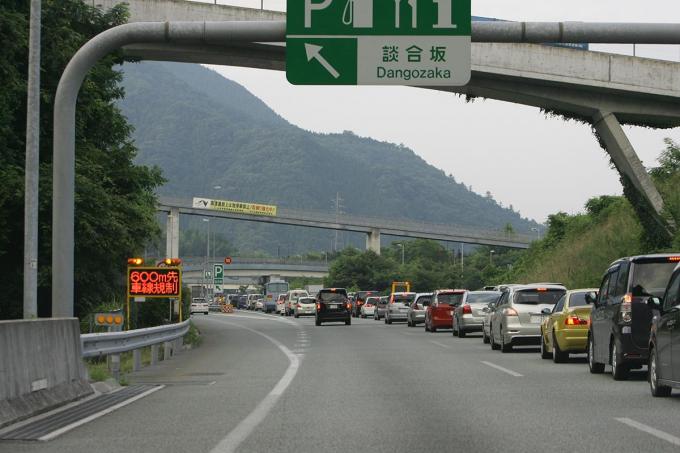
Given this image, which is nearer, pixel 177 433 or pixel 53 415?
pixel 177 433

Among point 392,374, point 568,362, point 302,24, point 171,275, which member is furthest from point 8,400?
point 171,275

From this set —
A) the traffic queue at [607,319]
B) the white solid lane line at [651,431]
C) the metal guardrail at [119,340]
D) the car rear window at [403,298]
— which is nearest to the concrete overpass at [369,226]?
the car rear window at [403,298]

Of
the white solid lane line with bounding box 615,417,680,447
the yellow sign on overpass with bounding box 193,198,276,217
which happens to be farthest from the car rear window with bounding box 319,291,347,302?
the yellow sign on overpass with bounding box 193,198,276,217

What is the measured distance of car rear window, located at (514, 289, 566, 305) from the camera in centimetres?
2848

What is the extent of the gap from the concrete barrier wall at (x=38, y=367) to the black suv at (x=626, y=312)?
26.0 feet

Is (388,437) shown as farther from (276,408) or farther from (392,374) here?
(392,374)

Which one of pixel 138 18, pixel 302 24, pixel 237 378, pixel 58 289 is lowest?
pixel 237 378

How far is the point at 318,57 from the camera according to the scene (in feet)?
58.0

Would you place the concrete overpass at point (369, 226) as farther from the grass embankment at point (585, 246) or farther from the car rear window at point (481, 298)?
the car rear window at point (481, 298)

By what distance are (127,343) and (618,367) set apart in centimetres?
833

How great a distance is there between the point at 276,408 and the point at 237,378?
6.01 metres

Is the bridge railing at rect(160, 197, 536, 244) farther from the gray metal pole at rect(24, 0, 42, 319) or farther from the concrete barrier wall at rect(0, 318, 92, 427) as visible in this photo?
the concrete barrier wall at rect(0, 318, 92, 427)

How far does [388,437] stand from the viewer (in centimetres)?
1107

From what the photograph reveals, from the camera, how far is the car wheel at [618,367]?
59.9 ft
